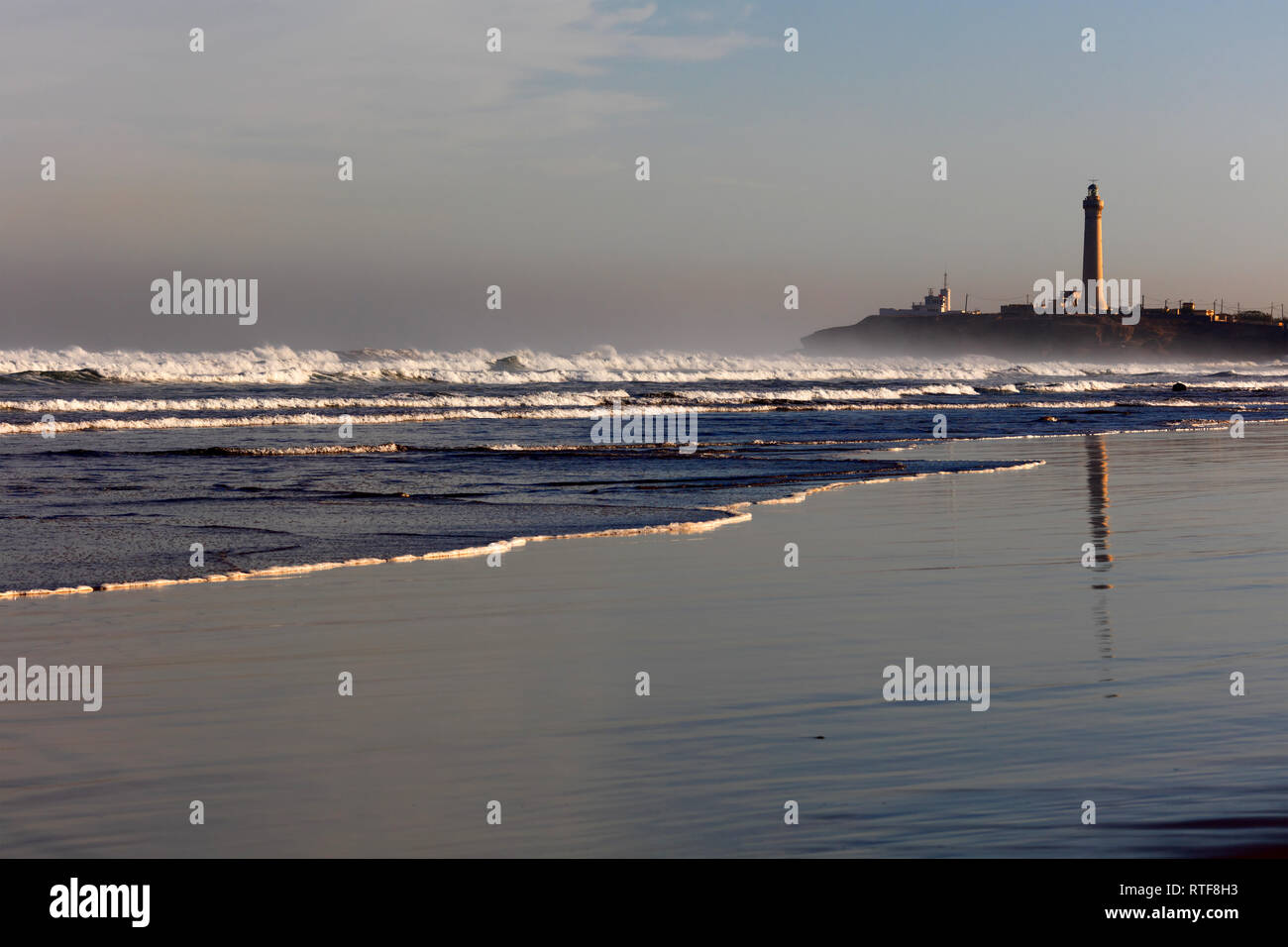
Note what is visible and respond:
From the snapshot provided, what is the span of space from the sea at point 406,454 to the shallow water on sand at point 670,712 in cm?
162

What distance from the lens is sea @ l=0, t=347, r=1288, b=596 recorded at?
9977 mm

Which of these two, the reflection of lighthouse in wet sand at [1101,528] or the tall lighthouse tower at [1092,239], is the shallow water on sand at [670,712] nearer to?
the reflection of lighthouse in wet sand at [1101,528]

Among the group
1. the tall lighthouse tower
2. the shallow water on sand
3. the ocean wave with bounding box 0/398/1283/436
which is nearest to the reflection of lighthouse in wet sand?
the shallow water on sand

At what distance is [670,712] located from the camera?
503 centimetres

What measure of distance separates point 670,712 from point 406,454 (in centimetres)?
1527

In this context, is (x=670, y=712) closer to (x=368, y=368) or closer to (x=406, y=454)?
(x=406, y=454)

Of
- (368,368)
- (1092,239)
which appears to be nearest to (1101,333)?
(1092,239)

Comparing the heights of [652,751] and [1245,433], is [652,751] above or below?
below
